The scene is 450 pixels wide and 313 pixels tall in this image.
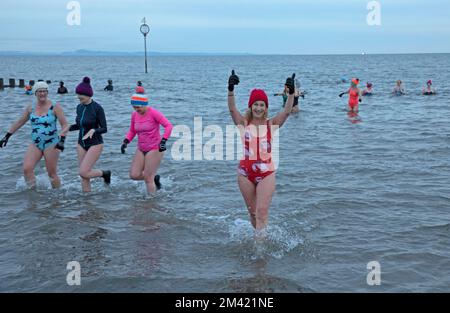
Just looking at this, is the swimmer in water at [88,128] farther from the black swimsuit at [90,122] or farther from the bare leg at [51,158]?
the bare leg at [51,158]

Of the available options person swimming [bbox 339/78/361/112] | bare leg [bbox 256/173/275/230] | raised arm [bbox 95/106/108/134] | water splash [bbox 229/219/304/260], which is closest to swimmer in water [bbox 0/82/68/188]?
raised arm [bbox 95/106/108/134]

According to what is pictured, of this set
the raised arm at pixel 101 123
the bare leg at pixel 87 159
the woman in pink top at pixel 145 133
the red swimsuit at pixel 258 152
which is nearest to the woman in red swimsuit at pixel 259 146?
the red swimsuit at pixel 258 152

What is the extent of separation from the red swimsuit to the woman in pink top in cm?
225

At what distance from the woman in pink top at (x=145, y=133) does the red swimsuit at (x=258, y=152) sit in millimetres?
2246

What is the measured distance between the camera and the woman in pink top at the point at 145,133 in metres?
8.32

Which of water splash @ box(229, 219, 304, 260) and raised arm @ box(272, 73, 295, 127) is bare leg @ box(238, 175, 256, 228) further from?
raised arm @ box(272, 73, 295, 127)

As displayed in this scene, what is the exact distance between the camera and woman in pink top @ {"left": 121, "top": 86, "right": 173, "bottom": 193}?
832 cm

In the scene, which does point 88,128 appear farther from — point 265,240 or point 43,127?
point 265,240

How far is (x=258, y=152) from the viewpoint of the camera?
6.25 m

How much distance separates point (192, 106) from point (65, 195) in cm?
1862

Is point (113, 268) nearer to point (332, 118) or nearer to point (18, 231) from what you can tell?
point (18, 231)

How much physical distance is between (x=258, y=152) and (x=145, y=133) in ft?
9.26

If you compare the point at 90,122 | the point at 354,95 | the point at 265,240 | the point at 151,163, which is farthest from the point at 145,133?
the point at 354,95

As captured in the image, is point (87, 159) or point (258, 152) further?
point (87, 159)
